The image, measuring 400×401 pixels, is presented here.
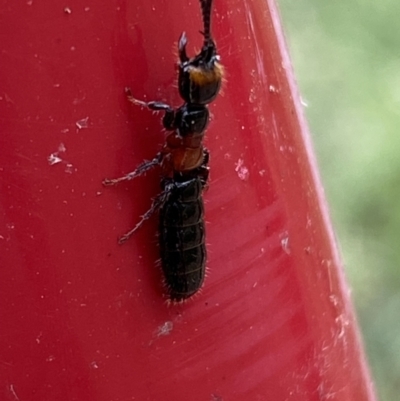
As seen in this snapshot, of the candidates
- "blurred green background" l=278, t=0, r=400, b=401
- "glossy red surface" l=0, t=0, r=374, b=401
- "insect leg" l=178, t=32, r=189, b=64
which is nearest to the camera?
"glossy red surface" l=0, t=0, r=374, b=401

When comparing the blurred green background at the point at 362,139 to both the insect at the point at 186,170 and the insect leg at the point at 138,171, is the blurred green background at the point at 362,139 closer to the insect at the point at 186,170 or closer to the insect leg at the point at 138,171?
the insect at the point at 186,170

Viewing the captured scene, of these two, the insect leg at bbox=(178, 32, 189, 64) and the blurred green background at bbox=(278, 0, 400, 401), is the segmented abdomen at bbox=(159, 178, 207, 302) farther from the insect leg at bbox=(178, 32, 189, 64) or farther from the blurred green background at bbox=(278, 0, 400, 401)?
the blurred green background at bbox=(278, 0, 400, 401)

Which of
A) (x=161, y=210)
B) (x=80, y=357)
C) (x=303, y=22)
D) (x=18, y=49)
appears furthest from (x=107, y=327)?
(x=303, y=22)

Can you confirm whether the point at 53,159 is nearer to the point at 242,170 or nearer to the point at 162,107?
the point at 162,107

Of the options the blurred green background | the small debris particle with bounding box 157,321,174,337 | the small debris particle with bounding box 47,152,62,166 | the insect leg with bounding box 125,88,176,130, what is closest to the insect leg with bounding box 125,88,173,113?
the insect leg with bounding box 125,88,176,130

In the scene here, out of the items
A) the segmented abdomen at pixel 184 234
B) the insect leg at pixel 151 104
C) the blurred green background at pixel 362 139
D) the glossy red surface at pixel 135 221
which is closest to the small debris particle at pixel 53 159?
the glossy red surface at pixel 135 221

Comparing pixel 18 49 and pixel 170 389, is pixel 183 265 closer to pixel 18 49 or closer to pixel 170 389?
pixel 170 389
